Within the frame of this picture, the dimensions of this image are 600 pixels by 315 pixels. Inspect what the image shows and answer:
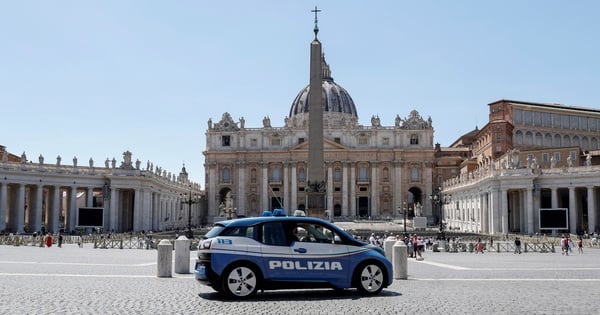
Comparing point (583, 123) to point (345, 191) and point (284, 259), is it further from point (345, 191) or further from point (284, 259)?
point (284, 259)

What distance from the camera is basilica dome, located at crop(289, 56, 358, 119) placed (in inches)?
4811

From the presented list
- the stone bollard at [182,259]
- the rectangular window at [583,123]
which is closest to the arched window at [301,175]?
the rectangular window at [583,123]

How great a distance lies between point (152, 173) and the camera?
68.8m

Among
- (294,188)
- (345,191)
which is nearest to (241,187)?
(294,188)

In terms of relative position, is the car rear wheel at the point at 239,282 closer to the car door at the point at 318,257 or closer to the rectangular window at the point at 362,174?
the car door at the point at 318,257

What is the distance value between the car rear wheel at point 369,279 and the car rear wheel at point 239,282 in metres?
2.11

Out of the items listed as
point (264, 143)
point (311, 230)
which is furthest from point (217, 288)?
point (264, 143)

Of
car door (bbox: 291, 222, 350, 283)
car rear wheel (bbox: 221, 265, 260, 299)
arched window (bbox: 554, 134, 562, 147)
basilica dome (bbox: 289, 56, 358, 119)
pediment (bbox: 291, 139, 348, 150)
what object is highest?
basilica dome (bbox: 289, 56, 358, 119)

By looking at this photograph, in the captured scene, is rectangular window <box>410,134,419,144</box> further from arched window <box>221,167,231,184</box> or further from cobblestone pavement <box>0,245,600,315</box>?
cobblestone pavement <box>0,245,600,315</box>

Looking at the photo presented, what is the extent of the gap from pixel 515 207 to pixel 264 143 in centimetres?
5020

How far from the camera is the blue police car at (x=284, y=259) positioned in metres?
12.5

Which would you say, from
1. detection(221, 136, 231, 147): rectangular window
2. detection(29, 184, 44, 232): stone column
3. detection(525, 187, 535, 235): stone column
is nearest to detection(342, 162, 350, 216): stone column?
detection(221, 136, 231, 147): rectangular window

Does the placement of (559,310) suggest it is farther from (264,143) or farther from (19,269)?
(264,143)

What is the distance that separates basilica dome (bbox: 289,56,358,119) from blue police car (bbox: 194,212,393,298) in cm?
10774
